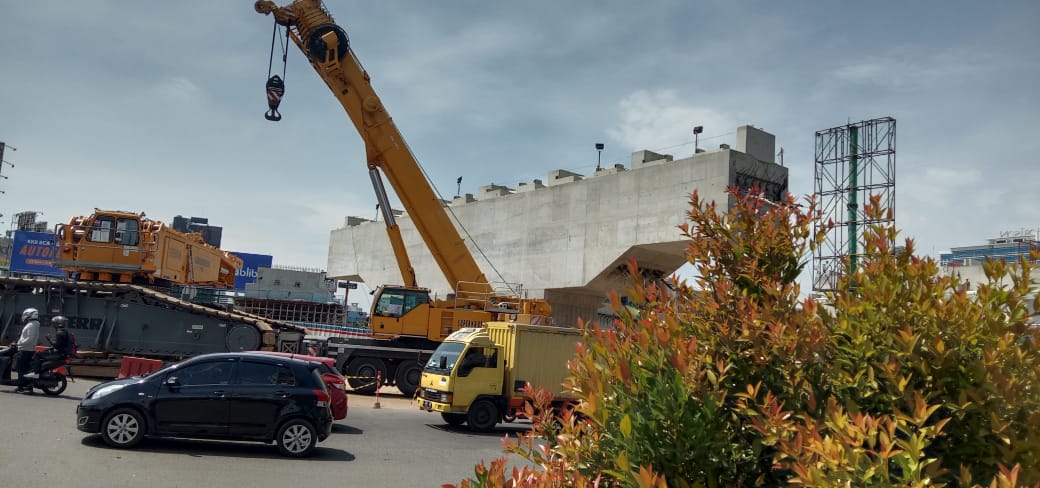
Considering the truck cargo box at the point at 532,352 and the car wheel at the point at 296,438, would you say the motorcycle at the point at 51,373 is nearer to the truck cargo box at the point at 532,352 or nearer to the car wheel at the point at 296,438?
the car wheel at the point at 296,438

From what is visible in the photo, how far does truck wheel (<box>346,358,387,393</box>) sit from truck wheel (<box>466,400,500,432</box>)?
605 centimetres

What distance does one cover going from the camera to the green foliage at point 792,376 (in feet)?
8.32

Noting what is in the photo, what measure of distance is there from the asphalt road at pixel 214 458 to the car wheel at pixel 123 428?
16 cm

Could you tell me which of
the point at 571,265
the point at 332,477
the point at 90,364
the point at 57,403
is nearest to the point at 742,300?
the point at 332,477

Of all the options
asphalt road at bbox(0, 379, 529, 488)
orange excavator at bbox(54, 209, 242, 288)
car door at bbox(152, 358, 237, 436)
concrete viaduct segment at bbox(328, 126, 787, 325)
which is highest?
concrete viaduct segment at bbox(328, 126, 787, 325)

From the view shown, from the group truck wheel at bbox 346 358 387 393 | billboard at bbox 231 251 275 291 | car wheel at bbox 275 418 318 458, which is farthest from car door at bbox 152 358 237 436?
billboard at bbox 231 251 275 291

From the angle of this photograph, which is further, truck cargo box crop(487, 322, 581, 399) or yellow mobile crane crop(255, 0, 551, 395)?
yellow mobile crane crop(255, 0, 551, 395)

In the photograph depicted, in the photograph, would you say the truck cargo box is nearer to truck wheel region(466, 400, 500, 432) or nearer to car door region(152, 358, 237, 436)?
truck wheel region(466, 400, 500, 432)

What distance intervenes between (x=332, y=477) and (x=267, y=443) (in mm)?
2260

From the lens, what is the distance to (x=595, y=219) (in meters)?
33.3

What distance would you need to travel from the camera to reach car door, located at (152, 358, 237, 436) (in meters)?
10.5

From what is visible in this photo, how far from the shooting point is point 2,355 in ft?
53.4

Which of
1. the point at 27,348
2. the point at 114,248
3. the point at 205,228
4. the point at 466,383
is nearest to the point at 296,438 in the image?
the point at 466,383

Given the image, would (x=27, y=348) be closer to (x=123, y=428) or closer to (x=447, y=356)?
(x=123, y=428)
